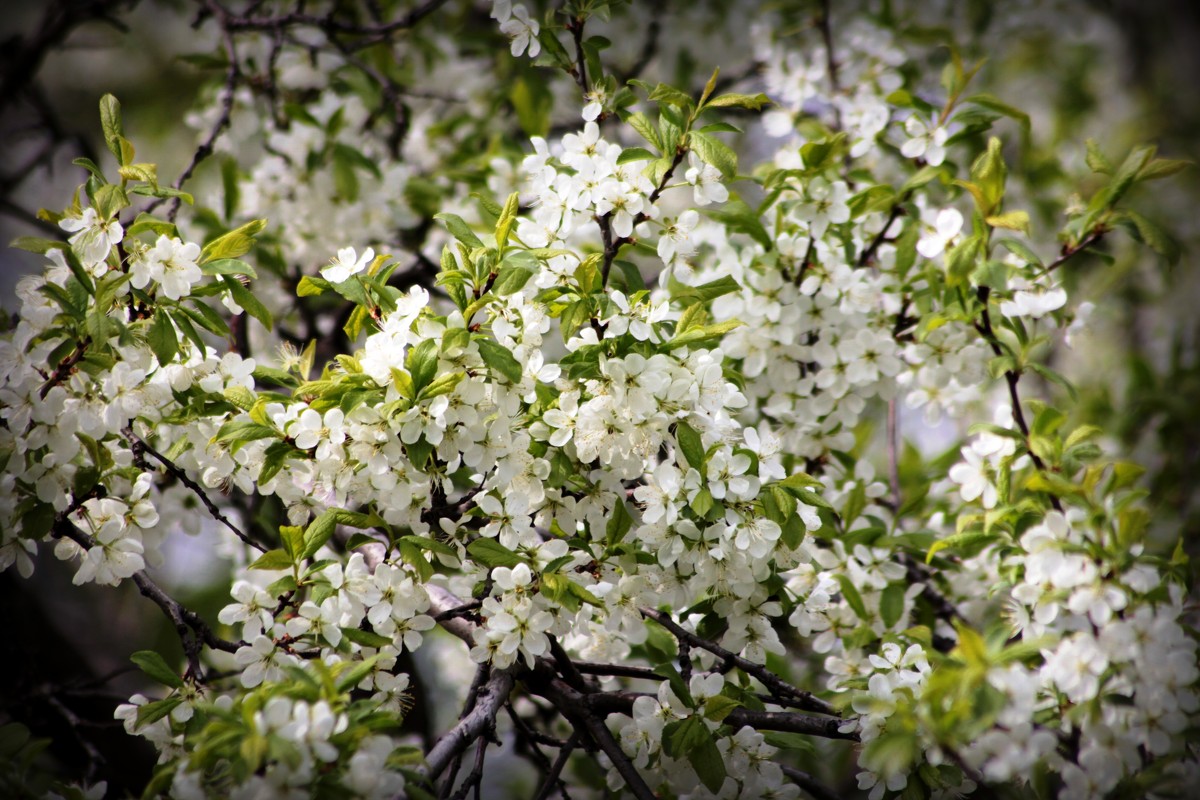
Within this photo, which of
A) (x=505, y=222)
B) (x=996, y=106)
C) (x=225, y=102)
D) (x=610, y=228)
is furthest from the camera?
(x=225, y=102)

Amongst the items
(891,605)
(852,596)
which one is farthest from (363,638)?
(891,605)

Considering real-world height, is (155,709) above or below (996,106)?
below

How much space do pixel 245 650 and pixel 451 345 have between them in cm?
73

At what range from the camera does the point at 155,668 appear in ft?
5.90

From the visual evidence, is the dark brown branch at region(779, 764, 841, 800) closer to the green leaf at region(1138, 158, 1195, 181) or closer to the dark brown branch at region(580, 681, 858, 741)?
the dark brown branch at region(580, 681, 858, 741)

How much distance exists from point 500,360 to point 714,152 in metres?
0.68

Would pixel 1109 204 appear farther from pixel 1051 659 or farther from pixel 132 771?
pixel 132 771

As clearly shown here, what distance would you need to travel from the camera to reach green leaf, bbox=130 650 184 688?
1.79 m

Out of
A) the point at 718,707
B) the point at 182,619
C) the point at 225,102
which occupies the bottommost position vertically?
the point at 718,707

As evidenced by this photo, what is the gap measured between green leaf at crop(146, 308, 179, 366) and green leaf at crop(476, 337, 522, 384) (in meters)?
0.61

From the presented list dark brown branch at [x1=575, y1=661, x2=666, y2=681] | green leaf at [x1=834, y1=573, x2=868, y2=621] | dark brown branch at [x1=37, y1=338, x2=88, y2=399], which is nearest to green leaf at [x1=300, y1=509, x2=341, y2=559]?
dark brown branch at [x1=37, y1=338, x2=88, y2=399]

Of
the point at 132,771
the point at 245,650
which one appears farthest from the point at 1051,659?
the point at 132,771

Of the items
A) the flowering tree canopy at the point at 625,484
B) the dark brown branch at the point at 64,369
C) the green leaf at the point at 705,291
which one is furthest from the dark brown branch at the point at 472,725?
the dark brown branch at the point at 64,369

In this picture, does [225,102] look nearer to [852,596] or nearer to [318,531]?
[318,531]
